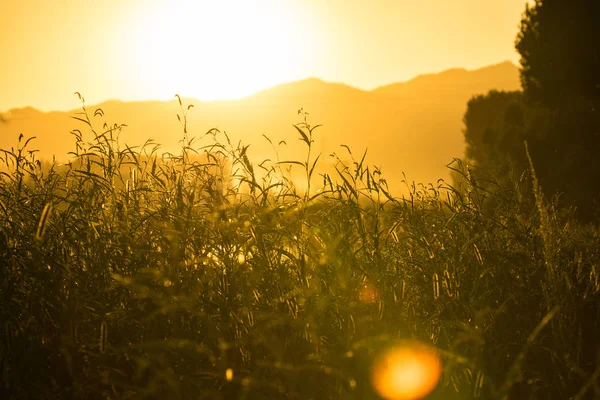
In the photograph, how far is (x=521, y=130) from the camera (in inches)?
503

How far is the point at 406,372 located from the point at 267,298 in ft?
2.46

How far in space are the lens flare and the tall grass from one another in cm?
5

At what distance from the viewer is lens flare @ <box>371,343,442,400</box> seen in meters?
2.19

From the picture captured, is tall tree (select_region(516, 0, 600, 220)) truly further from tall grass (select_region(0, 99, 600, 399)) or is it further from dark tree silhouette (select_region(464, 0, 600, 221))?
tall grass (select_region(0, 99, 600, 399))

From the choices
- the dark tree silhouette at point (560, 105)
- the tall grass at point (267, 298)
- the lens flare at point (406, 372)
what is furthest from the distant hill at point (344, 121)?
the lens flare at point (406, 372)

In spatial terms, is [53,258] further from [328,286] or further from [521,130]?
[521,130]

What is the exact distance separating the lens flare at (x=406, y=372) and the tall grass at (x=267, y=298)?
0.16ft

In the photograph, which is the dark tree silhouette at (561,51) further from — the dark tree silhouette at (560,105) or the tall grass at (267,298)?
the tall grass at (267,298)

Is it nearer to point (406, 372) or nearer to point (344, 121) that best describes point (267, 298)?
point (406, 372)

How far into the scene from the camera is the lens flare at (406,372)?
86.3 inches

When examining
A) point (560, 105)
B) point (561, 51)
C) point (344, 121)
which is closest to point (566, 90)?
point (560, 105)

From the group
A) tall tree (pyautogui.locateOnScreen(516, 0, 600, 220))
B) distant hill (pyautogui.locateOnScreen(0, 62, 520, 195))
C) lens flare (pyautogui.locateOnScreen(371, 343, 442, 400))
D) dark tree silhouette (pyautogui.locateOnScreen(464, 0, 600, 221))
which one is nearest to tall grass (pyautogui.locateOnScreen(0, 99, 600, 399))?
lens flare (pyautogui.locateOnScreen(371, 343, 442, 400))

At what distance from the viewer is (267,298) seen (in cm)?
258

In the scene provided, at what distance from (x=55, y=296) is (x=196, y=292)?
647 mm
